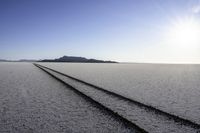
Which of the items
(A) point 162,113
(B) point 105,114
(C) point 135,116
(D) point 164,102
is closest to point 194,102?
(D) point 164,102

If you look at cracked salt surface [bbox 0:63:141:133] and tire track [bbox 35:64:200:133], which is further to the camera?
tire track [bbox 35:64:200:133]

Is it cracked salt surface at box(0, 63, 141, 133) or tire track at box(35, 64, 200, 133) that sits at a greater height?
tire track at box(35, 64, 200, 133)

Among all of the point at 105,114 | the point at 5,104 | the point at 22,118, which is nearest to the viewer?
the point at 22,118

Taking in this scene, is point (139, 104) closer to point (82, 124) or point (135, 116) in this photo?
point (135, 116)

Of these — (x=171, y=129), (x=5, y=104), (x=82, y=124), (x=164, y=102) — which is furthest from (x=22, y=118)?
(x=164, y=102)

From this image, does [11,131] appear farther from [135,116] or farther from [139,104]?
[139,104]

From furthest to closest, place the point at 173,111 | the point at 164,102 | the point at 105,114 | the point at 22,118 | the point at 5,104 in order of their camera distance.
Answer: the point at 164,102
the point at 5,104
the point at 173,111
the point at 105,114
the point at 22,118

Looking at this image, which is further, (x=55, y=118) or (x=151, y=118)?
(x=151, y=118)

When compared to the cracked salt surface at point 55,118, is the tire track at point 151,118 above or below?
above

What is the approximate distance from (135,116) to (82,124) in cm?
179

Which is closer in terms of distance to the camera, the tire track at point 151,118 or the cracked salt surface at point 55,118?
the cracked salt surface at point 55,118

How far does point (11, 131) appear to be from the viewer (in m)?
5.35

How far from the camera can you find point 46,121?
6.18 meters

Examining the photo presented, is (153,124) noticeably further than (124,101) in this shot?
No
